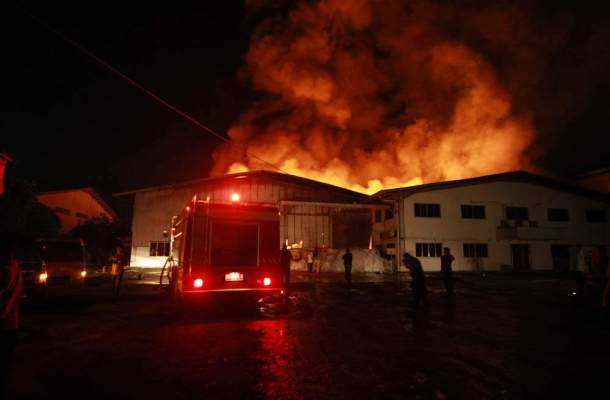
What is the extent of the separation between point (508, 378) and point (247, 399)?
3.17 m

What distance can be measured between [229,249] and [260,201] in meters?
19.1

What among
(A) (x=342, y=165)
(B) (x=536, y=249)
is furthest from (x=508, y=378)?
(A) (x=342, y=165)

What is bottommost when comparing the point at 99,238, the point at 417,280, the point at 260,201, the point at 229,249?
the point at 417,280

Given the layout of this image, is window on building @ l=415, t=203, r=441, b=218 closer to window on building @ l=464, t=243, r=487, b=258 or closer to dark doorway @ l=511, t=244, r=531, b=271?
window on building @ l=464, t=243, r=487, b=258

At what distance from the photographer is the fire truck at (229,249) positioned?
8492mm

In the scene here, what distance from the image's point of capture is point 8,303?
324 cm

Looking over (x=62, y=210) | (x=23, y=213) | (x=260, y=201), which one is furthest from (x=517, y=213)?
(x=62, y=210)

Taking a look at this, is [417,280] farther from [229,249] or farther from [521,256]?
[521,256]

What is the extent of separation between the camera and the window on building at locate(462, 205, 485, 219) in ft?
95.8

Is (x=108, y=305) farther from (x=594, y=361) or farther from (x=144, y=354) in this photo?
(x=594, y=361)

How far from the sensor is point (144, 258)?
27953mm

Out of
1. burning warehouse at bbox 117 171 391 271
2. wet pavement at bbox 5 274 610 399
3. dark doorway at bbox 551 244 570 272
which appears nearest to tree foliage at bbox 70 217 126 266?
burning warehouse at bbox 117 171 391 271

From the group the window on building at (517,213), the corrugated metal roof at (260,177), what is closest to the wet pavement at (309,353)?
the corrugated metal roof at (260,177)

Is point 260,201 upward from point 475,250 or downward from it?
upward
